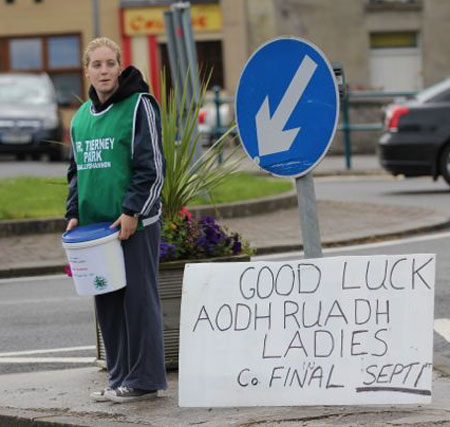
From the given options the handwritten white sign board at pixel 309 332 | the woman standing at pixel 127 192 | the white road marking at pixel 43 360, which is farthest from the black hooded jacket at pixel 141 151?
the white road marking at pixel 43 360

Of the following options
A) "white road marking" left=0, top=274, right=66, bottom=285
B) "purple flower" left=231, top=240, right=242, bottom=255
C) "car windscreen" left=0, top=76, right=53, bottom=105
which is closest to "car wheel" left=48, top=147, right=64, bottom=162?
"car windscreen" left=0, top=76, right=53, bottom=105

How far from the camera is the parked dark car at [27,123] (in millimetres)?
30453

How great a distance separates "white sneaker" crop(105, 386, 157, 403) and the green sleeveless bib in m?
0.75

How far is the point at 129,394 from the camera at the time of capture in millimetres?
7266

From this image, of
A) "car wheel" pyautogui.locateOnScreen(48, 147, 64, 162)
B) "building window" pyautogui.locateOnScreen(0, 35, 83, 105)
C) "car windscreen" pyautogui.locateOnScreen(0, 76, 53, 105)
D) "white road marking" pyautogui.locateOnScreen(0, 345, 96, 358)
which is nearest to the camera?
"white road marking" pyautogui.locateOnScreen(0, 345, 96, 358)

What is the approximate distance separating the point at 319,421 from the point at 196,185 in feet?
7.56

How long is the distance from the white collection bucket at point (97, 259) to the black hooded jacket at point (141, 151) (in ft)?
0.51

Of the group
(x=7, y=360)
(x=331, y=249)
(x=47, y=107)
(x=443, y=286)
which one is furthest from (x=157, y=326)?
(x=47, y=107)

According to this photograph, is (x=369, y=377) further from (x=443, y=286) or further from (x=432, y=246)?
(x=432, y=246)

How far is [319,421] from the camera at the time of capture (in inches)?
258

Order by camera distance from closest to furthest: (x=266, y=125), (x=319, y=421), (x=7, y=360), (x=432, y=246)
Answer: (x=319, y=421)
(x=266, y=125)
(x=7, y=360)
(x=432, y=246)

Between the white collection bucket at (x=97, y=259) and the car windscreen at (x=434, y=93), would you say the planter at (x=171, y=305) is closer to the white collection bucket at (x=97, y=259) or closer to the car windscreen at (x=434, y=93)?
the white collection bucket at (x=97, y=259)

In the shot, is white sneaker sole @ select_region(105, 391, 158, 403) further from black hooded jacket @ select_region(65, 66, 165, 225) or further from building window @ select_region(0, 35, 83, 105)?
building window @ select_region(0, 35, 83, 105)

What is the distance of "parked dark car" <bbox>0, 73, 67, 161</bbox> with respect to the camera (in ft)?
99.9
